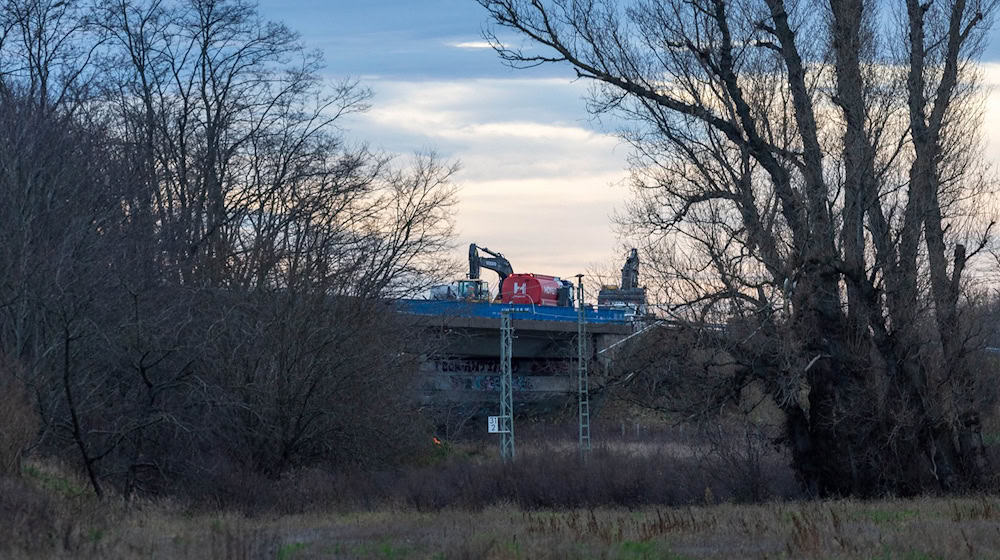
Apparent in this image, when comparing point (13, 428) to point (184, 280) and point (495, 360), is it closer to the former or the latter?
point (184, 280)

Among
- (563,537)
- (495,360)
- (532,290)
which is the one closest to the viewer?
(563,537)

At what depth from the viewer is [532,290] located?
217 ft

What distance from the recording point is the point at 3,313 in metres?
26.0

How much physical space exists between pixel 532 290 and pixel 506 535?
51235 millimetres

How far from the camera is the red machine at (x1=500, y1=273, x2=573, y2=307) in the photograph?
215 ft

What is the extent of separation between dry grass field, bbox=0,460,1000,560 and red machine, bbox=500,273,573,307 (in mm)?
45249

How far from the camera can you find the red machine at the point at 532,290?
215 feet

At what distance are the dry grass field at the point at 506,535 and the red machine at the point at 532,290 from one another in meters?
45.2

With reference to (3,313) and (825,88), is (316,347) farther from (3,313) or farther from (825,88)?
(825,88)

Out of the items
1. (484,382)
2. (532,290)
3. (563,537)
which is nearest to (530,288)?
(532,290)

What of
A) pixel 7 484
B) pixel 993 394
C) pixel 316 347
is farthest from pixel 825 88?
pixel 7 484

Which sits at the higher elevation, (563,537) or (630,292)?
(630,292)

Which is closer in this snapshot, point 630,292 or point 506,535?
point 506,535

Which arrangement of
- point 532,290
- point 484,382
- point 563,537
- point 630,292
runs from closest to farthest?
point 563,537 < point 630,292 < point 484,382 < point 532,290
